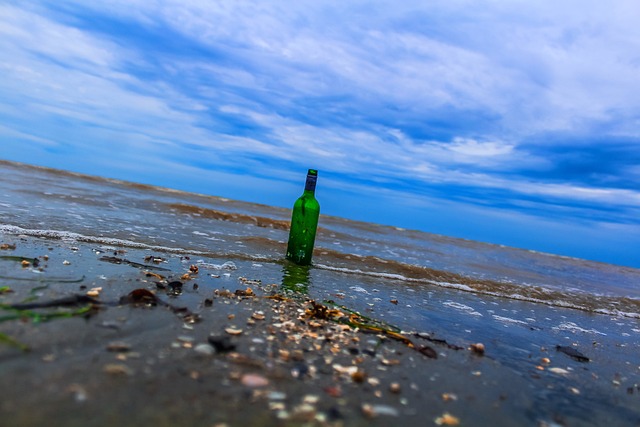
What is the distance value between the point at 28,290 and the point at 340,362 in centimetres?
202

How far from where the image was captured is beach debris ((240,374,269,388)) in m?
1.79

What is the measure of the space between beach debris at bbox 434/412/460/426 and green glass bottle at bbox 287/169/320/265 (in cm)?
349

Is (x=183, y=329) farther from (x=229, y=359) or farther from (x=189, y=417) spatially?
(x=189, y=417)

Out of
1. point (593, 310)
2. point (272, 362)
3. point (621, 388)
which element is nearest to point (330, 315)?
point (272, 362)

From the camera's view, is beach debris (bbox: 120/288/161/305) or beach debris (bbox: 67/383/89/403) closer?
beach debris (bbox: 67/383/89/403)

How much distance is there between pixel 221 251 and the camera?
5.88 m

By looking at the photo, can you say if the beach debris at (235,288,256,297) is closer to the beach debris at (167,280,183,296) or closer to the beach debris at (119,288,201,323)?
the beach debris at (167,280,183,296)

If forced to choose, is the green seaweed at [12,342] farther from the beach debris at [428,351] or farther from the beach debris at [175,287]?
the beach debris at [428,351]

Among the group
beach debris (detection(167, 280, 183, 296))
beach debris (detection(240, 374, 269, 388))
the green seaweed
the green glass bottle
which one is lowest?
beach debris (detection(240, 374, 269, 388))

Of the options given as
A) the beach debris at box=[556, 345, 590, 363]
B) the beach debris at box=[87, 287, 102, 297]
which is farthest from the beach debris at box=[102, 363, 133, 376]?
the beach debris at box=[556, 345, 590, 363]

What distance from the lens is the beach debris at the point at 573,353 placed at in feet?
10.6

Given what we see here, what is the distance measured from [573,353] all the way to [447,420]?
2220 millimetres

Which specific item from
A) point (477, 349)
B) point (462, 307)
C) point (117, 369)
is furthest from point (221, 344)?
point (462, 307)

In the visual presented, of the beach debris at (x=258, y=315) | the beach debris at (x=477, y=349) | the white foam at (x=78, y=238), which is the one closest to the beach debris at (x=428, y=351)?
the beach debris at (x=477, y=349)
